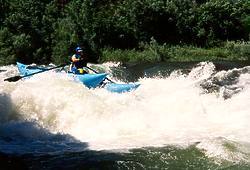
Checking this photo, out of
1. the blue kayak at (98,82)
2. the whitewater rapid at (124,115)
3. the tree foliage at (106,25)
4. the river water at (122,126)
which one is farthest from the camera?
the tree foliage at (106,25)

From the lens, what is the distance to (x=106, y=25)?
95.0 ft

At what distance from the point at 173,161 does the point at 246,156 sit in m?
1.39

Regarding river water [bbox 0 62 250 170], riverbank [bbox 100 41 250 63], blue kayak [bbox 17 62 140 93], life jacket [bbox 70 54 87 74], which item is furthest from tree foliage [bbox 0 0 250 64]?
blue kayak [bbox 17 62 140 93]

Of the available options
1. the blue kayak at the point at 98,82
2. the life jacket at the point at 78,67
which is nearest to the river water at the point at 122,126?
the blue kayak at the point at 98,82

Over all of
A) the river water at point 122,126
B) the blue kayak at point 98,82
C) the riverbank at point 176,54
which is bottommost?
the riverbank at point 176,54

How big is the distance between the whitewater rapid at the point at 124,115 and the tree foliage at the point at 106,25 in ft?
40.4

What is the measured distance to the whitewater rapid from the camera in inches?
412

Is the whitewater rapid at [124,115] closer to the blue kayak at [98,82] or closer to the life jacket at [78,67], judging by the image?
the blue kayak at [98,82]

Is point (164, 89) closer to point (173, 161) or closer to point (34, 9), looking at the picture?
point (173, 161)

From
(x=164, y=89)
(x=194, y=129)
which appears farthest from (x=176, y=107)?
(x=164, y=89)

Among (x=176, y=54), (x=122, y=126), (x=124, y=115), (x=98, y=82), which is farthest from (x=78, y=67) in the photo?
(x=176, y=54)

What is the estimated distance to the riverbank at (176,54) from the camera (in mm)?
26428

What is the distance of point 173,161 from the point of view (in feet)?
29.5

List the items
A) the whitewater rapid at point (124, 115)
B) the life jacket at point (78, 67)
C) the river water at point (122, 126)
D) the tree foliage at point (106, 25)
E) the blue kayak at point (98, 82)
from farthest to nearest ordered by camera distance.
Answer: the tree foliage at point (106, 25) → the life jacket at point (78, 67) → the blue kayak at point (98, 82) → the whitewater rapid at point (124, 115) → the river water at point (122, 126)
